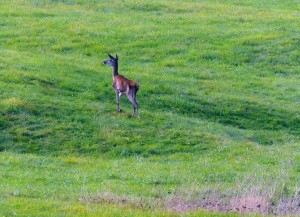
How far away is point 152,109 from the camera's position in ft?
94.2

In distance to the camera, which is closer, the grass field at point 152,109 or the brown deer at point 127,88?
the grass field at point 152,109

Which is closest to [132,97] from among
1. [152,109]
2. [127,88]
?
[127,88]

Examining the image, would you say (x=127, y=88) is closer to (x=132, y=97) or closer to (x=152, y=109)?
(x=132, y=97)

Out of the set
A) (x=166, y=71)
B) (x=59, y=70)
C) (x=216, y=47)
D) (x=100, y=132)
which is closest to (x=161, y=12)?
(x=216, y=47)

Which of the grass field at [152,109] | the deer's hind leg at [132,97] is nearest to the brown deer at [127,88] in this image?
the deer's hind leg at [132,97]

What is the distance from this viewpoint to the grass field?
1780 centimetres

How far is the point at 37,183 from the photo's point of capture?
19.1m

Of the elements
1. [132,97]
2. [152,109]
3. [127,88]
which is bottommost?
[152,109]

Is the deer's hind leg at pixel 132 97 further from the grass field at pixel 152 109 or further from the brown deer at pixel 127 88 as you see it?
the grass field at pixel 152 109

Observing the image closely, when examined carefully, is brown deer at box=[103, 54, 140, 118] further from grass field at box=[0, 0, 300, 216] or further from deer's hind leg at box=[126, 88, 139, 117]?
grass field at box=[0, 0, 300, 216]

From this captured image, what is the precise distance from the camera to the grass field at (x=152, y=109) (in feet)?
58.4

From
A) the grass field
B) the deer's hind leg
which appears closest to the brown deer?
the deer's hind leg

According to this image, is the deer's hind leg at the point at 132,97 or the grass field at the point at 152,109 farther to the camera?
the deer's hind leg at the point at 132,97

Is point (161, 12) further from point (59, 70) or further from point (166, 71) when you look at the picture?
point (59, 70)
